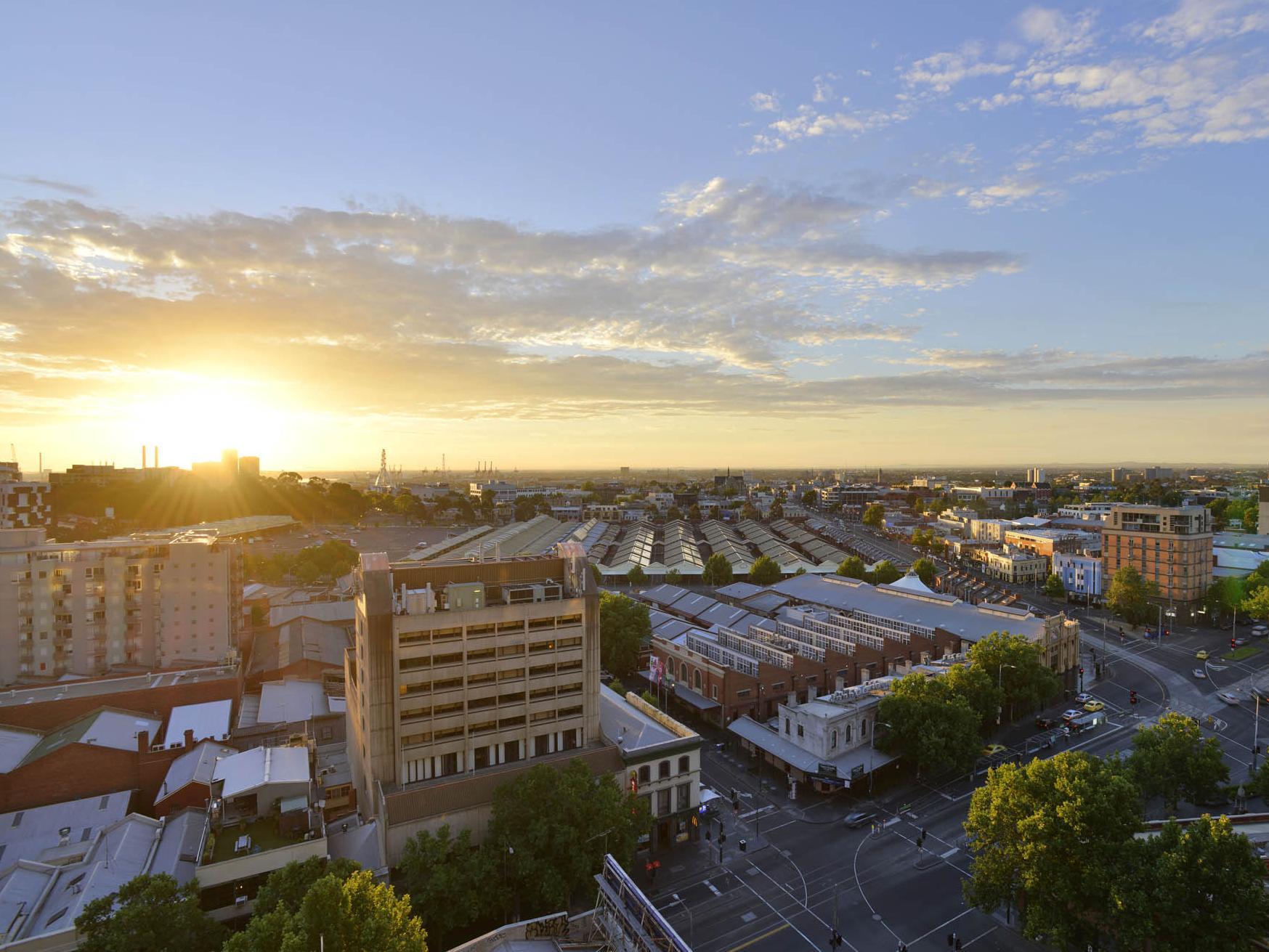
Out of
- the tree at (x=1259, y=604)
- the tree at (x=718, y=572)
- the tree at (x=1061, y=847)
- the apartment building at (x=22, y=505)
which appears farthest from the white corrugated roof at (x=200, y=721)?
the tree at (x=1259, y=604)

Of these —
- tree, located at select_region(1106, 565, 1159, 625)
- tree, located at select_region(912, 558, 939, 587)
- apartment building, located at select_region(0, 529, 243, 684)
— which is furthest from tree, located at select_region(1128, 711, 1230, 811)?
apartment building, located at select_region(0, 529, 243, 684)

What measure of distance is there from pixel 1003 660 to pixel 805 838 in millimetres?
30079

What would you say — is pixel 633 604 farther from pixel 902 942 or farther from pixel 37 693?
pixel 37 693

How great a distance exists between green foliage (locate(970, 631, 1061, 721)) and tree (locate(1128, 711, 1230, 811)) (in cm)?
1696

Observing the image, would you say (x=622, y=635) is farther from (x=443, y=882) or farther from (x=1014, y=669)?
(x=443, y=882)

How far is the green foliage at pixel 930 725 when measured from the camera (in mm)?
53906

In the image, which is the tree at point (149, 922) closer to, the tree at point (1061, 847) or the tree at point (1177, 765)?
the tree at point (1061, 847)

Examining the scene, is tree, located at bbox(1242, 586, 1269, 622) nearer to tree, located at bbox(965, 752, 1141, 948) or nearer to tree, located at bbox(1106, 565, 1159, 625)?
tree, located at bbox(1106, 565, 1159, 625)

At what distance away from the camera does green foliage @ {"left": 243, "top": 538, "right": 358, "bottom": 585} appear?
133125 millimetres

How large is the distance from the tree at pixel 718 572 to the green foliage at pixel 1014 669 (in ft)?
242

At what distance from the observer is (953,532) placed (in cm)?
19988

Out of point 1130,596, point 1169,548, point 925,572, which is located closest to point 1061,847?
point 1130,596

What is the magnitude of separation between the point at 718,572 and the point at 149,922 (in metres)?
116

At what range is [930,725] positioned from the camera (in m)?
54.4
